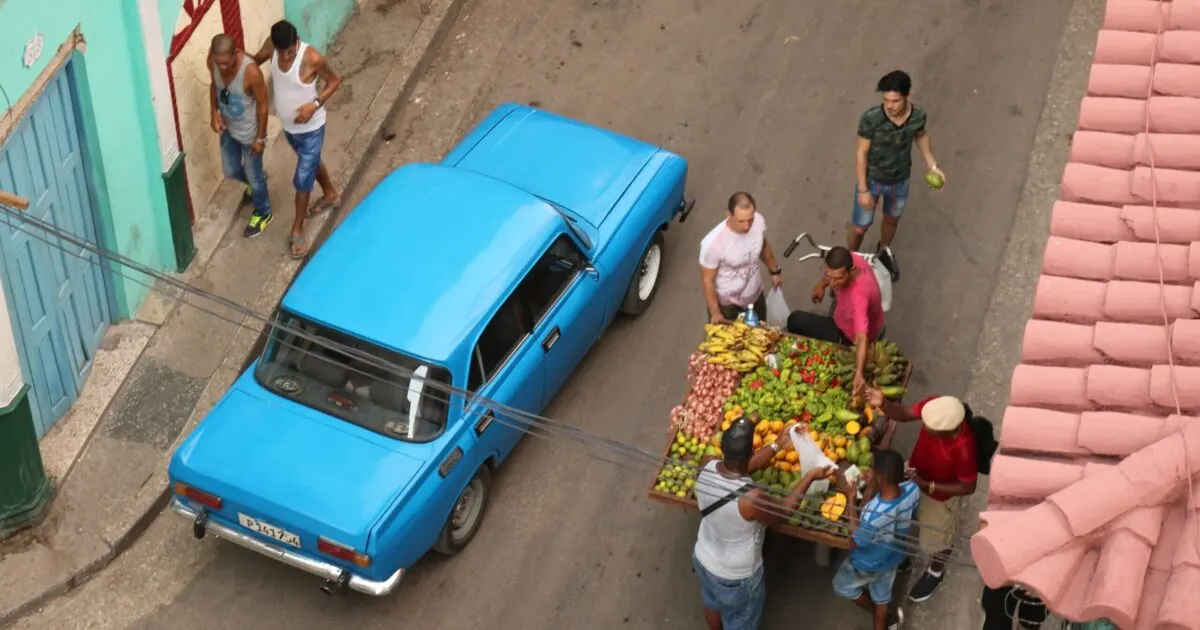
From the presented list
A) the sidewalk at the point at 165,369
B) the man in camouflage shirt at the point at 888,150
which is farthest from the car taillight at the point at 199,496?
the man in camouflage shirt at the point at 888,150

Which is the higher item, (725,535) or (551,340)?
(551,340)

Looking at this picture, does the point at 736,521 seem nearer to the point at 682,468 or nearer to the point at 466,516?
the point at 682,468

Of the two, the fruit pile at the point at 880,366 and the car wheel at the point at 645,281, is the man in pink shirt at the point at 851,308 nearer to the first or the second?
the fruit pile at the point at 880,366

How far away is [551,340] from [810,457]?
92.4 inches

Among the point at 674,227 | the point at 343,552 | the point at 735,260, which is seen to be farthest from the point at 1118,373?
the point at 674,227

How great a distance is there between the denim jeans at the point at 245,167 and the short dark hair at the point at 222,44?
0.87 meters

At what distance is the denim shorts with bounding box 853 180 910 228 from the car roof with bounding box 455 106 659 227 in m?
1.68

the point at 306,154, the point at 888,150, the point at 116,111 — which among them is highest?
the point at 116,111

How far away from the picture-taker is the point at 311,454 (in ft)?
33.7

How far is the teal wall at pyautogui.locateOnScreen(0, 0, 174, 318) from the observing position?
1030 cm

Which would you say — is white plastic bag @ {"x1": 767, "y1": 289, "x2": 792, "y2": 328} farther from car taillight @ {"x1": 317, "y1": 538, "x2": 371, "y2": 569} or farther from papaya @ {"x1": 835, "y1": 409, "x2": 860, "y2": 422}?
car taillight @ {"x1": 317, "y1": 538, "x2": 371, "y2": 569}

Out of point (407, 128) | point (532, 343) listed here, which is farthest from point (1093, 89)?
point (407, 128)

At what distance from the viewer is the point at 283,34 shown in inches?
471

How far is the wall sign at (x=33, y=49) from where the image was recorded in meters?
10.2
